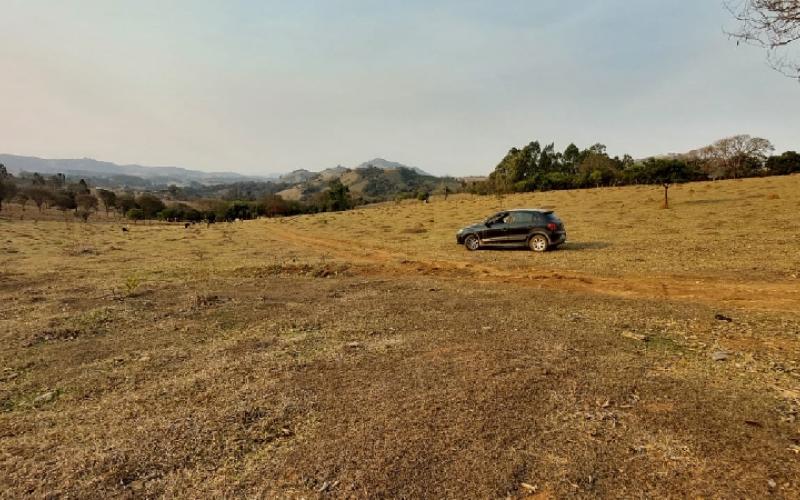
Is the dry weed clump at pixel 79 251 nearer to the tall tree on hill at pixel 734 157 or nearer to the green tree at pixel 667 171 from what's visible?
Result: the green tree at pixel 667 171

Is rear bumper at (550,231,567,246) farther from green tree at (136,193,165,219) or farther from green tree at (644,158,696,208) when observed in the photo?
green tree at (136,193,165,219)

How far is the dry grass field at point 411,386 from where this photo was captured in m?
3.58

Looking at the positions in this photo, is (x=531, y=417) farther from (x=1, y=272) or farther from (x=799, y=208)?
(x=799, y=208)

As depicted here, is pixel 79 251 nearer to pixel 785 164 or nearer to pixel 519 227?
pixel 519 227

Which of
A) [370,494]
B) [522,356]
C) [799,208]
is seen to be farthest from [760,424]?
[799,208]

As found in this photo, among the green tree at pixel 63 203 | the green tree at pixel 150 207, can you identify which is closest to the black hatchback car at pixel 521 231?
the green tree at pixel 150 207

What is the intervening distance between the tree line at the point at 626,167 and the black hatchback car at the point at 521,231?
41039 millimetres

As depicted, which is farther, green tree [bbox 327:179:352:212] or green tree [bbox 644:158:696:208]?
green tree [bbox 327:179:352:212]

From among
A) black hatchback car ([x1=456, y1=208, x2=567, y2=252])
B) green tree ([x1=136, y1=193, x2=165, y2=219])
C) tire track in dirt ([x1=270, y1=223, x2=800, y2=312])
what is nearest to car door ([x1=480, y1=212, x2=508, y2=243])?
black hatchback car ([x1=456, y1=208, x2=567, y2=252])

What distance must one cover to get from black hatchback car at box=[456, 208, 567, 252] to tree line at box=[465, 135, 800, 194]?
41039 mm

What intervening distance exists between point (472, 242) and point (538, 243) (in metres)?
2.74

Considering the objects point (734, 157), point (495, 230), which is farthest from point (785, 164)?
point (495, 230)

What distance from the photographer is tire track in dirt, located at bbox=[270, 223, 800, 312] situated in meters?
8.70

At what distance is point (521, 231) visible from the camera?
1653 cm
